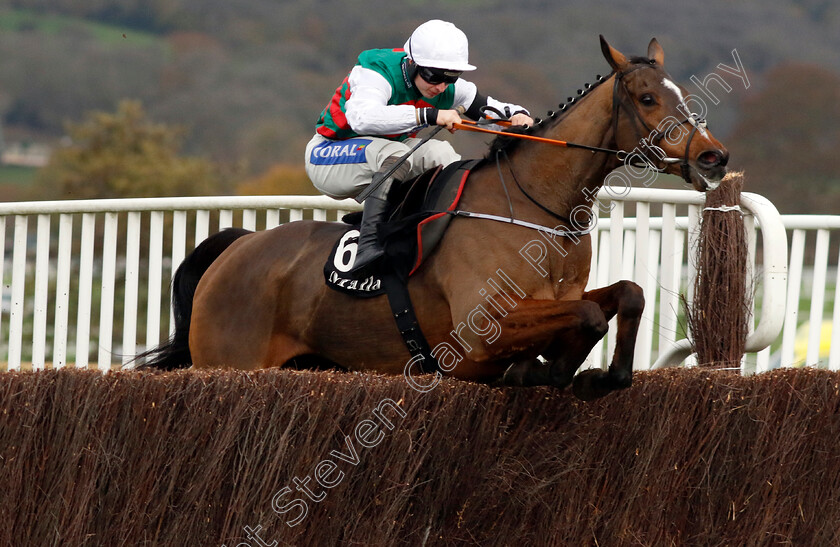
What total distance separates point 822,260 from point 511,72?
161 feet

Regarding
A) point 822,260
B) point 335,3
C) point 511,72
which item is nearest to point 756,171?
point 511,72

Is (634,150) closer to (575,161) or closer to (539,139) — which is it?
(575,161)

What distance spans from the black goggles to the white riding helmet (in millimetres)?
39

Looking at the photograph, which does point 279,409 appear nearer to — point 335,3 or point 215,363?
point 215,363

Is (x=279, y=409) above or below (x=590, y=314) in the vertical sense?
below

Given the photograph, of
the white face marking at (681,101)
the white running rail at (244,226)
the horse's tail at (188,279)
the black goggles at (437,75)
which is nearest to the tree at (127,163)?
the white running rail at (244,226)

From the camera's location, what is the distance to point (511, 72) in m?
52.9

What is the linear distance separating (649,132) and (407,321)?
1276 mm

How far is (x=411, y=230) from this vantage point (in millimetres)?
4348

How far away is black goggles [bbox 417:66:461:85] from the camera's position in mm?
4363

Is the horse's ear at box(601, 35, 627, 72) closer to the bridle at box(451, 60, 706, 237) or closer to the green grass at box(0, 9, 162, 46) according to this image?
the bridle at box(451, 60, 706, 237)

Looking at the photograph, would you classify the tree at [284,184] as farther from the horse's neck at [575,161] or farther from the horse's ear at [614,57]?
the horse's ear at [614,57]

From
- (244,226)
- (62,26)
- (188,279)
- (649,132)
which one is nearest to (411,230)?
(649,132)

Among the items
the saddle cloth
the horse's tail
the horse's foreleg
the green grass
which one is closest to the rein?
the saddle cloth
